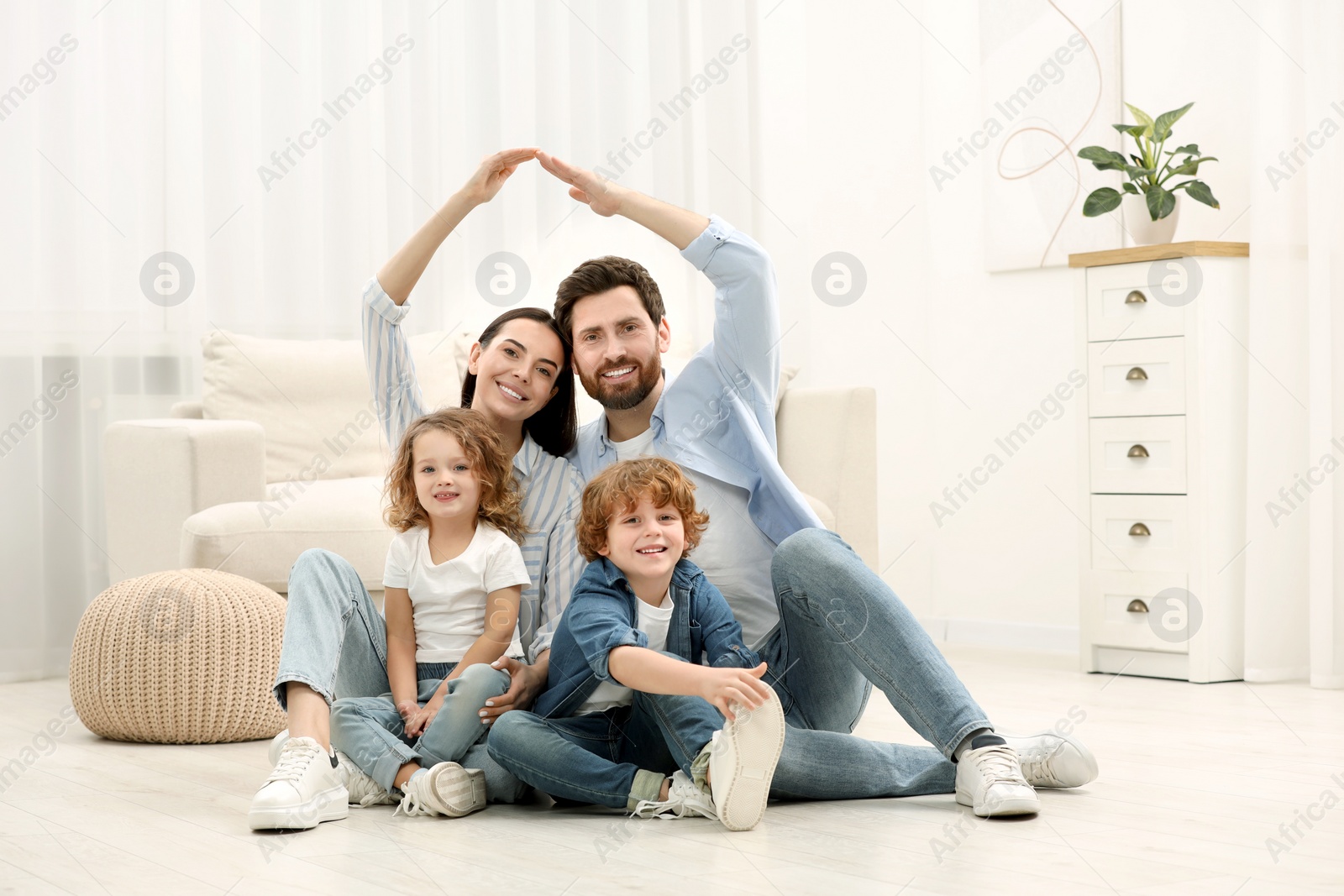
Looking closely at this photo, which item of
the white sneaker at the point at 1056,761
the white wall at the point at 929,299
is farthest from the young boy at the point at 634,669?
the white wall at the point at 929,299

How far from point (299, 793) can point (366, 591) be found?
363 mm

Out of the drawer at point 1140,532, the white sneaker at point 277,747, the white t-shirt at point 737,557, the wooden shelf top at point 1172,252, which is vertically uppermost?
the wooden shelf top at point 1172,252

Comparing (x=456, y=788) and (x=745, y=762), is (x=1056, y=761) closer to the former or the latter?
(x=745, y=762)

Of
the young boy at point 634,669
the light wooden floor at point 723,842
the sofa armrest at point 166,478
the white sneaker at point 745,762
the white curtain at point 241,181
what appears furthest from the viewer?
the white curtain at point 241,181

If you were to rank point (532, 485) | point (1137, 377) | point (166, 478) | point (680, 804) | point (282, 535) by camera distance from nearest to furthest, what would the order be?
point (680, 804)
point (532, 485)
point (282, 535)
point (166, 478)
point (1137, 377)

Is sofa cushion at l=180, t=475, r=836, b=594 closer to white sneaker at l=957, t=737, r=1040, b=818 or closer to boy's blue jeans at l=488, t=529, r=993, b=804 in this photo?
boy's blue jeans at l=488, t=529, r=993, b=804

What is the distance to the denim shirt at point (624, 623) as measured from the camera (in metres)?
1.67

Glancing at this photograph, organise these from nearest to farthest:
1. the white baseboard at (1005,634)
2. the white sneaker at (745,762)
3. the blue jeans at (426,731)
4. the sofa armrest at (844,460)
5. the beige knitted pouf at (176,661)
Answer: the white sneaker at (745,762) < the blue jeans at (426,731) < the beige knitted pouf at (176,661) < the sofa armrest at (844,460) < the white baseboard at (1005,634)

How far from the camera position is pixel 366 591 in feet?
6.32

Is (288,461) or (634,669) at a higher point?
(288,461)

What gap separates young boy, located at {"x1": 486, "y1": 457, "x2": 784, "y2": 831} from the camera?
162cm

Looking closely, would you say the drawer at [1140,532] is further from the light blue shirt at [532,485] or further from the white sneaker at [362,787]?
the white sneaker at [362,787]

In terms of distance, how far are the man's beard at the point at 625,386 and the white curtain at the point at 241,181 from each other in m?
1.62

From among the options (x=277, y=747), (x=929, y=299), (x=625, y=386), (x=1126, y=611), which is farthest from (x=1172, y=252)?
(x=277, y=747)
